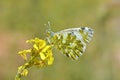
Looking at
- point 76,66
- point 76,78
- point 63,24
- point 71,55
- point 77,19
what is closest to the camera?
point 71,55

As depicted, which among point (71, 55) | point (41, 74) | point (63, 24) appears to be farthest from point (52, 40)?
point (63, 24)

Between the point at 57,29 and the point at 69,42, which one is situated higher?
the point at 57,29

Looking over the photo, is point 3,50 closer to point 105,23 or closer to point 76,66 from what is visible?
point 76,66

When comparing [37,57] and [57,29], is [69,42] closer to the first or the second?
[37,57]

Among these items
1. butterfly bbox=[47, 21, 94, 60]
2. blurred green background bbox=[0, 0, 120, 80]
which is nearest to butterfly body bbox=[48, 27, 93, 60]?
butterfly bbox=[47, 21, 94, 60]

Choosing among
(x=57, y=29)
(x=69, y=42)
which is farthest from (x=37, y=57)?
(x=57, y=29)

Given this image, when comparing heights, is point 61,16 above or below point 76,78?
above

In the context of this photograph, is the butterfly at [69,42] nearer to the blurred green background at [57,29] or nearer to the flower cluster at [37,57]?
the flower cluster at [37,57]
